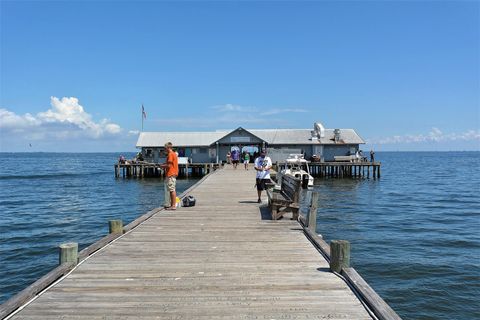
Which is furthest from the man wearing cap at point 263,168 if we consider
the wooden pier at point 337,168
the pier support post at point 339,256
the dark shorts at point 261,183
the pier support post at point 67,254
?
the wooden pier at point 337,168

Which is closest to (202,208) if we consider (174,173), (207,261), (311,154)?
(174,173)

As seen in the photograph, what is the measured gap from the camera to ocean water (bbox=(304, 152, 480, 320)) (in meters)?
9.95

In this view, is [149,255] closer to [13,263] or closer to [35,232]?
[13,263]

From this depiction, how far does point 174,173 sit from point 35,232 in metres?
9.62

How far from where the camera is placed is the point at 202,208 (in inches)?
523

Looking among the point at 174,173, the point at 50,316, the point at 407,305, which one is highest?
the point at 174,173

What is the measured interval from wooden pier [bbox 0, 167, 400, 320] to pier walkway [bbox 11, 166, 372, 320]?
0.01 m

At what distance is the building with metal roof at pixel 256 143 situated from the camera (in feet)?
154

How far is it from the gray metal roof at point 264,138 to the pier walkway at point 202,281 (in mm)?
39274

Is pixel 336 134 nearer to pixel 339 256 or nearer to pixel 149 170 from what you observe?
pixel 149 170

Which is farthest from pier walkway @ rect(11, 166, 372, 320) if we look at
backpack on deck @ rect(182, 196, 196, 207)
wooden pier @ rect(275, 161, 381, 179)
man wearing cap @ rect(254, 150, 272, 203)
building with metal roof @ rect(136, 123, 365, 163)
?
building with metal roof @ rect(136, 123, 365, 163)

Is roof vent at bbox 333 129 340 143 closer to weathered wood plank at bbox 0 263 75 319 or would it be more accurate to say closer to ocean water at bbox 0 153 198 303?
ocean water at bbox 0 153 198 303

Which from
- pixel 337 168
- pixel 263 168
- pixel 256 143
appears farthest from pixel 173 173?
pixel 337 168

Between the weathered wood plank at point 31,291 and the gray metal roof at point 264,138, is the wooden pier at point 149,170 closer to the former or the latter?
the gray metal roof at point 264,138
